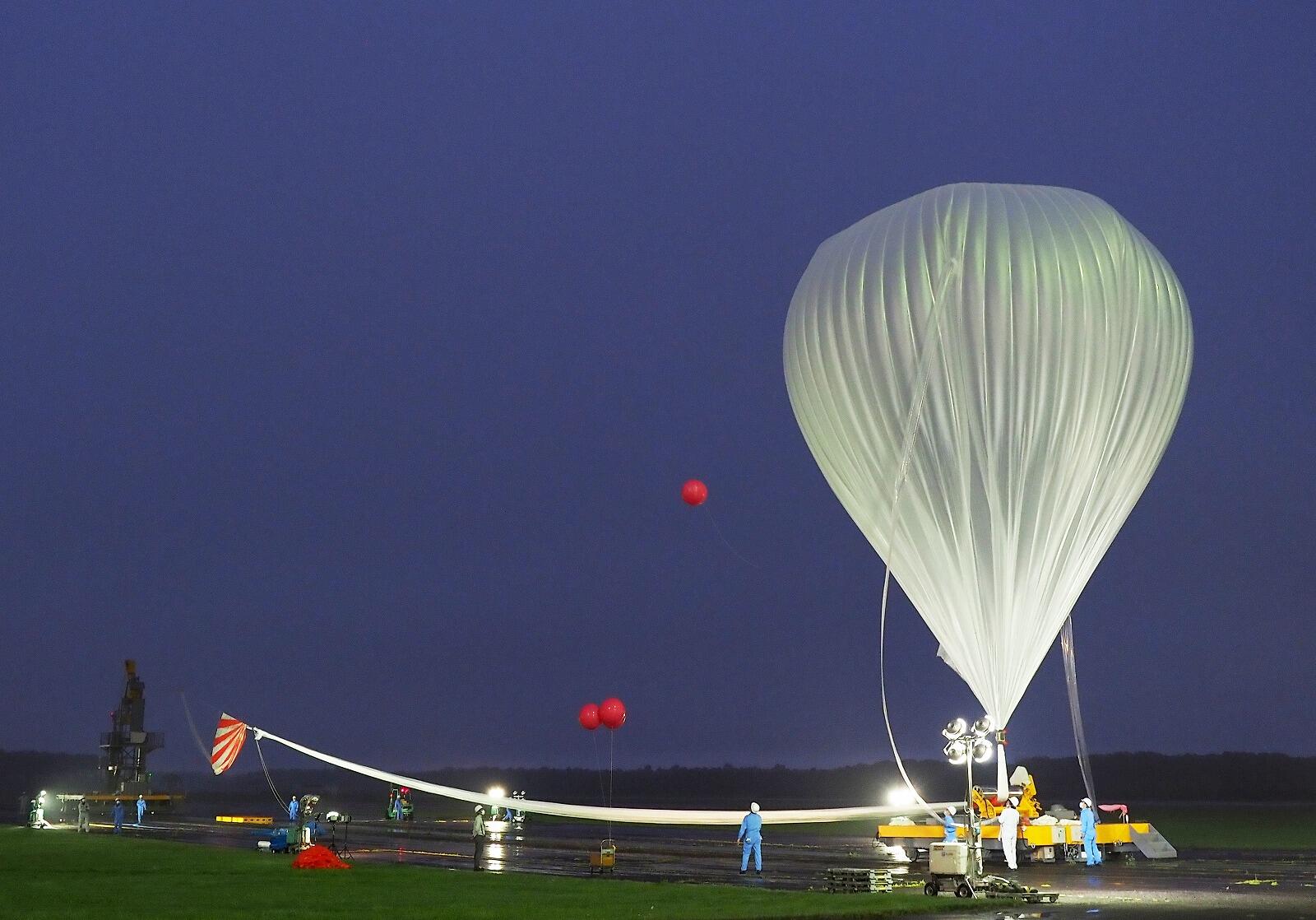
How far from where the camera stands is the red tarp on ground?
28.9 metres

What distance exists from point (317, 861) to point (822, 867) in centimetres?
1121

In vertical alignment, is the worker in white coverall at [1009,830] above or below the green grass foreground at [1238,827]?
above

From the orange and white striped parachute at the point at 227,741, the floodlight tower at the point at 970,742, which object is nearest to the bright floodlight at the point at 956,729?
the floodlight tower at the point at 970,742

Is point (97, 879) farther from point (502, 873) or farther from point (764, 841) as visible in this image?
point (764, 841)

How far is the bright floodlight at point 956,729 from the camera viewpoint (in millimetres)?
25641

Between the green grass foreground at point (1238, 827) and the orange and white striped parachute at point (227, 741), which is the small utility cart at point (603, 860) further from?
the green grass foreground at point (1238, 827)

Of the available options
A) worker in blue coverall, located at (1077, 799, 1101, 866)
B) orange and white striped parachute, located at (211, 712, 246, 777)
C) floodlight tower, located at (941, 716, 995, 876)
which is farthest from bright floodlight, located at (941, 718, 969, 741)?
orange and white striped parachute, located at (211, 712, 246, 777)

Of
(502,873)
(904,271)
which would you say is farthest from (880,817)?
(904,271)

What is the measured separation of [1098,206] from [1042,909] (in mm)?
14355

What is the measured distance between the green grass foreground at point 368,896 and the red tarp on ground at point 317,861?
15.9 inches

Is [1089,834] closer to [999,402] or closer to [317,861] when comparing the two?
[999,402]

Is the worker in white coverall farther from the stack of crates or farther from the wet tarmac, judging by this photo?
the stack of crates

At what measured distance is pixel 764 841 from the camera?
46500mm

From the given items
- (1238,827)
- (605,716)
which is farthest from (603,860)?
(1238,827)
